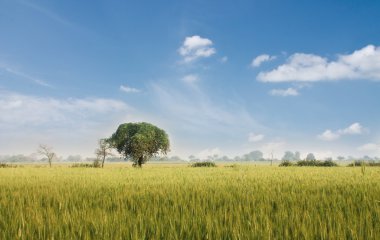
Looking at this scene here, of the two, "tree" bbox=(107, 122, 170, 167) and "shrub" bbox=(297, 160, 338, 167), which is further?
"tree" bbox=(107, 122, 170, 167)

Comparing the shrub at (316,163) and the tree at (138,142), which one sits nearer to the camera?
the shrub at (316,163)

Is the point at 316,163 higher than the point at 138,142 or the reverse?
the reverse

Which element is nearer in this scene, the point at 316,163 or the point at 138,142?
the point at 316,163

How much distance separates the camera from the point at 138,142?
64812mm

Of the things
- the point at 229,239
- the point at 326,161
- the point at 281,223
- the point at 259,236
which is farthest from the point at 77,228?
the point at 326,161

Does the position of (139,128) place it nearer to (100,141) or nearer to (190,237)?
(100,141)

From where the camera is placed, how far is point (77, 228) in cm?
379

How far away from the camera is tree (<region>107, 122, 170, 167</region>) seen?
65688mm

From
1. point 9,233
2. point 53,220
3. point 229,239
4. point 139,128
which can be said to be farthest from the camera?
point 139,128

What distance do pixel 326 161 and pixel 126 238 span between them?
57.2m

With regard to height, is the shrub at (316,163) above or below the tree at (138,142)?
below

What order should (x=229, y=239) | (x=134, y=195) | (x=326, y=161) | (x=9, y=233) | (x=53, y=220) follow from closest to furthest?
1. (x=229, y=239)
2. (x=9, y=233)
3. (x=53, y=220)
4. (x=134, y=195)
5. (x=326, y=161)

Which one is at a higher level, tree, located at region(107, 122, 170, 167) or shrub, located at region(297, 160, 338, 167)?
tree, located at region(107, 122, 170, 167)

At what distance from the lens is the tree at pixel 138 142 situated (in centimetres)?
6569
